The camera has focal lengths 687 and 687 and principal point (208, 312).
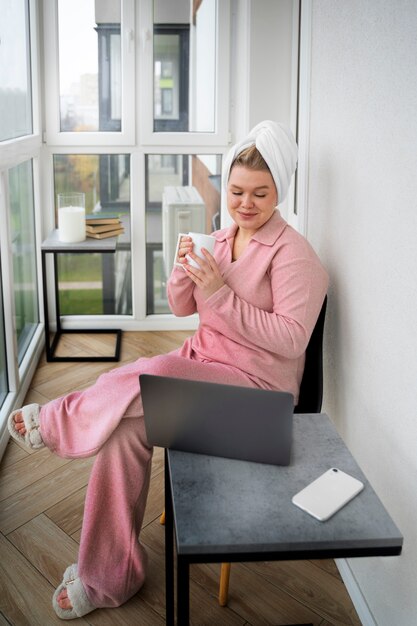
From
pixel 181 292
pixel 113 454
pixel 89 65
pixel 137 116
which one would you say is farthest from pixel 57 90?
pixel 113 454

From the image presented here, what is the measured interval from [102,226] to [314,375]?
183 centimetres

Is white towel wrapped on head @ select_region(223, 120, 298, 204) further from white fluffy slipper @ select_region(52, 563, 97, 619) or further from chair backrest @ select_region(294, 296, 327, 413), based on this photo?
white fluffy slipper @ select_region(52, 563, 97, 619)

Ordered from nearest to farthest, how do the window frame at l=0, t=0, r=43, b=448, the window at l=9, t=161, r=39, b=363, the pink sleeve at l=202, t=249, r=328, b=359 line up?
the pink sleeve at l=202, t=249, r=328, b=359 < the window frame at l=0, t=0, r=43, b=448 < the window at l=9, t=161, r=39, b=363

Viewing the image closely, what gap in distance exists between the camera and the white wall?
1.32 m

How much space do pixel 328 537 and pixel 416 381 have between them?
0.38 metres

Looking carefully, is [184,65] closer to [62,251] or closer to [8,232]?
[62,251]

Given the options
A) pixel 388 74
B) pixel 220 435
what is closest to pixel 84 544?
pixel 220 435

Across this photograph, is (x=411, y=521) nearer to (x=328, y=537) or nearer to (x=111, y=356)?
(x=328, y=537)

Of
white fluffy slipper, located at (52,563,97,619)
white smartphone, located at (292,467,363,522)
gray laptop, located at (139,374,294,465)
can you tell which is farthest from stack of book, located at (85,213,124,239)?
white smartphone, located at (292,467,363,522)

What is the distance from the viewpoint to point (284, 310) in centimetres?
162

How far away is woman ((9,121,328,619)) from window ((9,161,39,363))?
4.33 ft

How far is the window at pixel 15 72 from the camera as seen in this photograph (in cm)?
256

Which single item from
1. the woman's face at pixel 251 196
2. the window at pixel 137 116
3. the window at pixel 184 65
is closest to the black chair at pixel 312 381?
the woman's face at pixel 251 196

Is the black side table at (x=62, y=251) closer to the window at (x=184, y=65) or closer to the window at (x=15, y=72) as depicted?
the window at (x=15, y=72)
